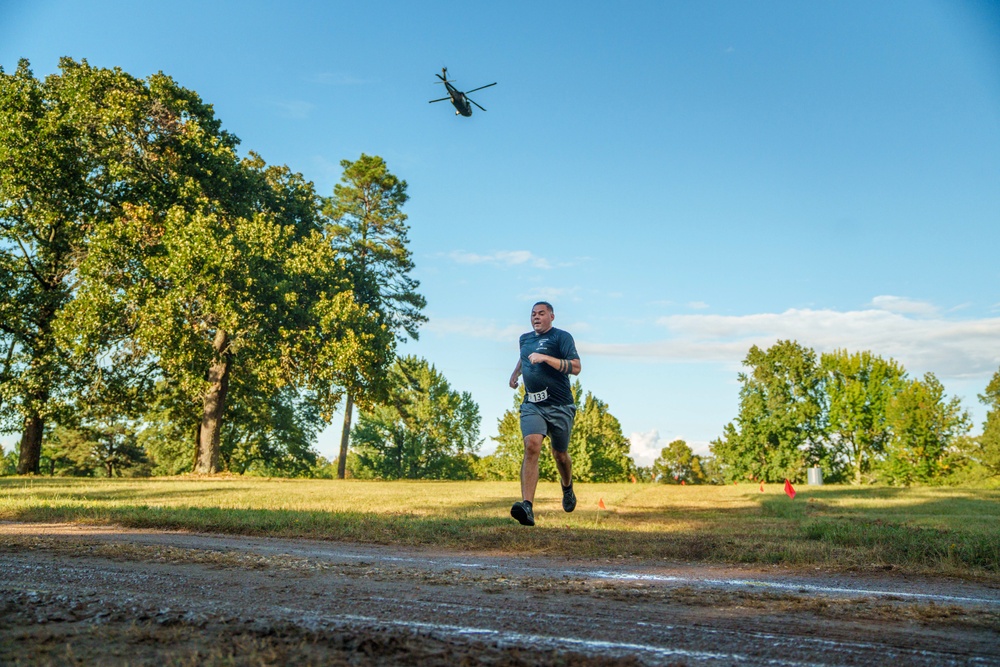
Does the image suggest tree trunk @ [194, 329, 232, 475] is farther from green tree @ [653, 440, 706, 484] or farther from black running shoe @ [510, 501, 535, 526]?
green tree @ [653, 440, 706, 484]

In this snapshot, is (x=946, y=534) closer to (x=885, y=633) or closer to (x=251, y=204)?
(x=885, y=633)

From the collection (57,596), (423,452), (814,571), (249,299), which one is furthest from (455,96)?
(423,452)

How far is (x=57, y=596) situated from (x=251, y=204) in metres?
26.4

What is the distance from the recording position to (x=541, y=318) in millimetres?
7734

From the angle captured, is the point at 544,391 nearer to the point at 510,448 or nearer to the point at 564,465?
the point at 564,465

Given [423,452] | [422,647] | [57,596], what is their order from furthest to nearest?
[423,452]
[57,596]
[422,647]

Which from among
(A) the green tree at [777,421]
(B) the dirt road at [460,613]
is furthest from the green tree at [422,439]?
(B) the dirt road at [460,613]

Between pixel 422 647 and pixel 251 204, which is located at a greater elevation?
pixel 251 204

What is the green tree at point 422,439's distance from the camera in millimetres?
60125

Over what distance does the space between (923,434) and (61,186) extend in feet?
198

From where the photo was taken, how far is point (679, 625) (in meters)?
3.51

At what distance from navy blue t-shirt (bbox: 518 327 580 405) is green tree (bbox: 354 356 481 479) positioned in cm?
5161

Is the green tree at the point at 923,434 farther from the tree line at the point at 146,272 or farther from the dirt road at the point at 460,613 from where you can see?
the dirt road at the point at 460,613

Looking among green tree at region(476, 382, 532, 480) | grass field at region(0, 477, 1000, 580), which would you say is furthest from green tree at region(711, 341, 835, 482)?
grass field at region(0, 477, 1000, 580)
